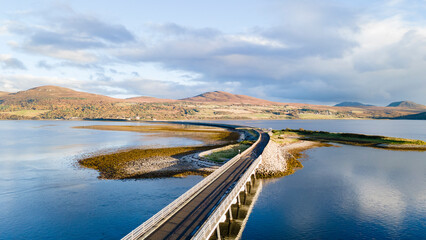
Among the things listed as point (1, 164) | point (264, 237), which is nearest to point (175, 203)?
→ point (264, 237)

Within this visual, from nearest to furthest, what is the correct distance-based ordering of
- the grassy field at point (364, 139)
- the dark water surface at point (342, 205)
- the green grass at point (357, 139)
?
the dark water surface at point (342, 205)
the grassy field at point (364, 139)
the green grass at point (357, 139)

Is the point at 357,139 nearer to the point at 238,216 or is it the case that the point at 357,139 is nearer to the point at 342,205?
the point at 342,205

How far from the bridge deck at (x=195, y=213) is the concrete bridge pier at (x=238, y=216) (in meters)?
2.25

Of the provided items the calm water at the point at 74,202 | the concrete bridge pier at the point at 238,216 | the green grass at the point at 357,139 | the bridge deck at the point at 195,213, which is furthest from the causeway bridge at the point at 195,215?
the green grass at the point at 357,139

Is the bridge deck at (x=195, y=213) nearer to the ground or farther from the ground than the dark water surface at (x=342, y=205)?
farther from the ground

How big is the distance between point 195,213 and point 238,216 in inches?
337

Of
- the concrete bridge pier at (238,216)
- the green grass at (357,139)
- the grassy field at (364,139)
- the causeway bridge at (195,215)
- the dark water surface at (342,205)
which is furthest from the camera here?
the green grass at (357,139)

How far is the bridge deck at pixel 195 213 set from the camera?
21.1 m

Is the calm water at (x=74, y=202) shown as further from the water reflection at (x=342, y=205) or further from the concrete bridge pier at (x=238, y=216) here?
the water reflection at (x=342, y=205)

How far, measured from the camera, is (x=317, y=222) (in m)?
29.2

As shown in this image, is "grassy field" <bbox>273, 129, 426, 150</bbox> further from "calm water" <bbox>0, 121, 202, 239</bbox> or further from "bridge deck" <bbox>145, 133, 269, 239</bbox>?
"calm water" <bbox>0, 121, 202, 239</bbox>

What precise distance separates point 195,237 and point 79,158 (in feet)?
196

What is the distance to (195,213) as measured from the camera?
25.0 m

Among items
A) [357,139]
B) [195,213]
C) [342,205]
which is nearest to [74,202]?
[195,213]
